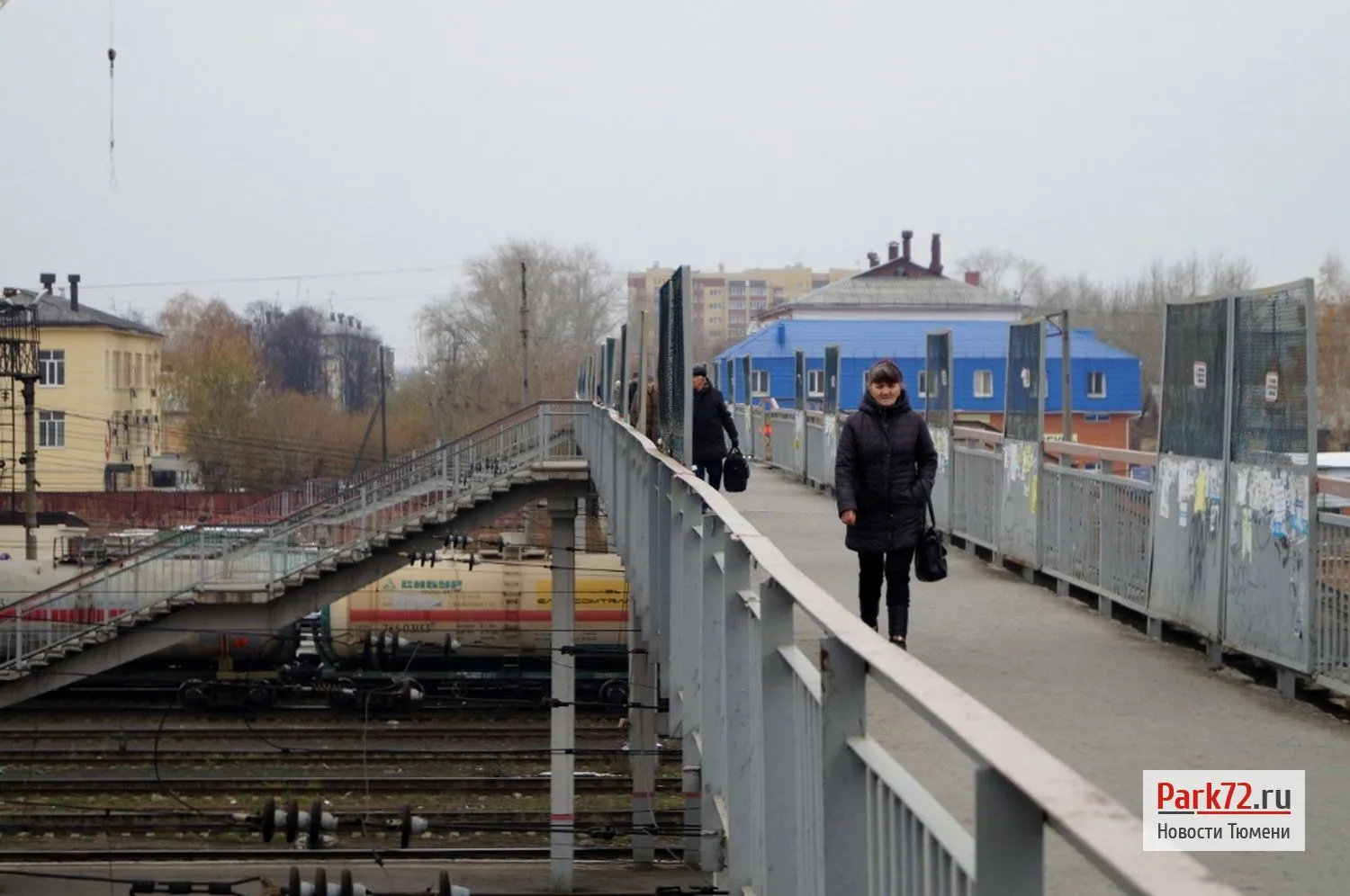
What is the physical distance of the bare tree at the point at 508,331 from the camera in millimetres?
86875

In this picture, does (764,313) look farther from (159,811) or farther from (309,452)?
(159,811)

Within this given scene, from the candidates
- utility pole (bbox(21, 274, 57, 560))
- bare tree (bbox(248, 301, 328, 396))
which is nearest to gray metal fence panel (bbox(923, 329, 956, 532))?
utility pole (bbox(21, 274, 57, 560))

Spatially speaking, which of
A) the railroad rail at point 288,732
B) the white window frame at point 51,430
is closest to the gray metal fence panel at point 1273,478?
the railroad rail at point 288,732

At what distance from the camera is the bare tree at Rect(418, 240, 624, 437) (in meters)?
86.9

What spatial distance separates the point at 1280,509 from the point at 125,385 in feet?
254

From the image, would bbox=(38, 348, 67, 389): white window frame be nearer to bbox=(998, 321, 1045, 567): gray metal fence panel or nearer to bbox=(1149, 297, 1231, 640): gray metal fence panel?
bbox=(998, 321, 1045, 567): gray metal fence panel

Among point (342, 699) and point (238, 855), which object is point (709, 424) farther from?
point (342, 699)

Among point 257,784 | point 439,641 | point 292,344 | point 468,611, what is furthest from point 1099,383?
point 292,344

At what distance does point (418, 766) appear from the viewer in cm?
2938

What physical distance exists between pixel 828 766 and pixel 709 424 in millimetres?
14811

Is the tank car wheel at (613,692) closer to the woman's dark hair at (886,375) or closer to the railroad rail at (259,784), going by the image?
the railroad rail at (259,784)

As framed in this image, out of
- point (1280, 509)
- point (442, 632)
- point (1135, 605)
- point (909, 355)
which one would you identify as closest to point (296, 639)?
point (442, 632)

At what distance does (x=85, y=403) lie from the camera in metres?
78.1

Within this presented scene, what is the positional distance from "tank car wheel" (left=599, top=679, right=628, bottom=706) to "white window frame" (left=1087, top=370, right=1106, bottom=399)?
113 ft
